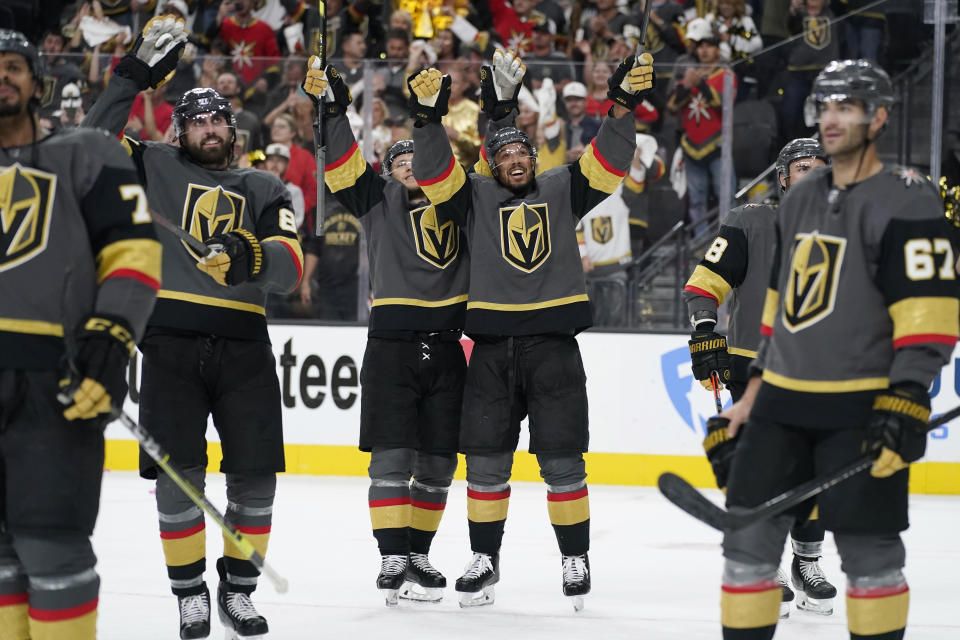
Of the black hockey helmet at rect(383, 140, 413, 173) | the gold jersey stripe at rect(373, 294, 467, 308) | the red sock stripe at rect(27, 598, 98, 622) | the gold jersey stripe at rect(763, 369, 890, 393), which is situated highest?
the black hockey helmet at rect(383, 140, 413, 173)

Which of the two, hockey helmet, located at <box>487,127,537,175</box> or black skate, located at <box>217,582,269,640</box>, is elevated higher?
hockey helmet, located at <box>487,127,537,175</box>

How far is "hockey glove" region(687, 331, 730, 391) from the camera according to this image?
397 centimetres

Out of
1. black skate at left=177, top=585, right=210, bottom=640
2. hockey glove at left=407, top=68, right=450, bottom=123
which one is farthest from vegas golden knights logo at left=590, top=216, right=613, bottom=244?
black skate at left=177, top=585, right=210, bottom=640

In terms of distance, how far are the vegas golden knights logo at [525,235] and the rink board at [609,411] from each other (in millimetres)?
2659

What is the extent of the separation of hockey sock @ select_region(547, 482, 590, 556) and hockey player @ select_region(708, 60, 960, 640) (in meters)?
1.47

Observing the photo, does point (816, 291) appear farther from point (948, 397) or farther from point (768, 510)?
point (948, 397)

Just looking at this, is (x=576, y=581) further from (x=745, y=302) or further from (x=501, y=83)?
(x=501, y=83)

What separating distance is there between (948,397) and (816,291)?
418cm

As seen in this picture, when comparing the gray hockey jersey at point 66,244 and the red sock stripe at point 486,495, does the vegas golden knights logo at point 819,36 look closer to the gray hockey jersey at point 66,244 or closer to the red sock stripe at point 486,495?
the red sock stripe at point 486,495

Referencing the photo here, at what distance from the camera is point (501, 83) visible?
4.40 m

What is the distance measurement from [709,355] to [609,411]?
284 centimetres

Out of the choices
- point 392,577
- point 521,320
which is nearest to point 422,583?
point 392,577

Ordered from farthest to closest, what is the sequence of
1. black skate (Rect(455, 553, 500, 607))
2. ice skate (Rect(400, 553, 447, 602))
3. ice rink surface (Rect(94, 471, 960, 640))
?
ice skate (Rect(400, 553, 447, 602)) < black skate (Rect(455, 553, 500, 607)) < ice rink surface (Rect(94, 471, 960, 640))

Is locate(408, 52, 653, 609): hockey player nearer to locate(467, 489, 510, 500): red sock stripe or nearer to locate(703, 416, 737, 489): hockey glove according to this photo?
locate(467, 489, 510, 500): red sock stripe
